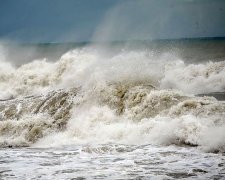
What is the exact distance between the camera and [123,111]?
13.0 meters

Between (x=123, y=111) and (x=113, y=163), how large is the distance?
4.45 meters

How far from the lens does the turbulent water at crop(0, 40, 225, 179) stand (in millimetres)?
8250

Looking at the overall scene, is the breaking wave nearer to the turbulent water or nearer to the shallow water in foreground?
the turbulent water

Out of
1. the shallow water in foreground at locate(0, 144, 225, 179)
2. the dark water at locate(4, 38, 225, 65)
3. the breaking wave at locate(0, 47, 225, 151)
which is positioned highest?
the dark water at locate(4, 38, 225, 65)

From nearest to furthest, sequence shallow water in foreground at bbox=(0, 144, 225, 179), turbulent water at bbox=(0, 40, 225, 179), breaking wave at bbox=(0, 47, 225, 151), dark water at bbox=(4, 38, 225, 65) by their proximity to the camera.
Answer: shallow water in foreground at bbox=(0, 144, 225, 179) < turbulent water at bbox=(0, 40, 225, 179) < breaking wave at bbox=(0, 47, 225, 151) < dark water at bbox=(4, 38, 225, 65)

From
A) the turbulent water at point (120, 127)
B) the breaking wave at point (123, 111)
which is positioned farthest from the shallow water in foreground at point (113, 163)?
the breaking wave at point (123, 111)

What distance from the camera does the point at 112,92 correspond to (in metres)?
14.0

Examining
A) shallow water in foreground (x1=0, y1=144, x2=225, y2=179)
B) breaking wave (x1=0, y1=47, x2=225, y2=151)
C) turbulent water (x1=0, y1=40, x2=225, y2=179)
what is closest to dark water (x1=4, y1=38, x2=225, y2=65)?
breaking wave (x1=0, y1=47, x2=225, y2=151)

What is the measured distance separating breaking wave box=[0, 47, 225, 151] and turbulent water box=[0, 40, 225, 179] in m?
0.03

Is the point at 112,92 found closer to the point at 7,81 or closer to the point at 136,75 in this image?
the point at 136,75

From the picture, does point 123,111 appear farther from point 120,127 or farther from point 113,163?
point 113,163

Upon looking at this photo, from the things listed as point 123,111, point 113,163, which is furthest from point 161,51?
point 113,163

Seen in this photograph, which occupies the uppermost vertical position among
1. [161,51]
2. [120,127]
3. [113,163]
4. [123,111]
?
[161,51]

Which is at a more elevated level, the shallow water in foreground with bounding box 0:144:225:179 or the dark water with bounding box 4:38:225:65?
the dark water with bounding box 4:38:225:65
